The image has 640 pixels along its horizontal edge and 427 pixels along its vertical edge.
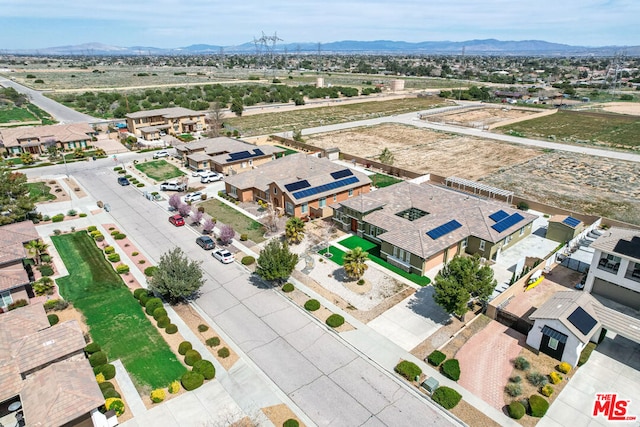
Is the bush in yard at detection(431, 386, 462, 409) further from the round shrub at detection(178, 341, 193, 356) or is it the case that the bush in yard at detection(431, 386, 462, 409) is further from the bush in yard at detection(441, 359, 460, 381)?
the round shrub at detection(178, 341, 193, 356)

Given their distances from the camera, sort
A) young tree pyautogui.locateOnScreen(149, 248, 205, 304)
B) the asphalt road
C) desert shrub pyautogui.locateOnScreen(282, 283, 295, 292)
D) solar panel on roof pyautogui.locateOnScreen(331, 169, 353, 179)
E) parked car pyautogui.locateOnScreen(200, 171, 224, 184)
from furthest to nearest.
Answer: parked car pyautogui.locateOnScreen(200, 171, 224, 184) < solar panel on roof pyautogui.locateOnScreen(331, 169, 353, 179) < desert shrub pyautogui.locateOnScreen(282, 283, 295, 292) < young tree pyautogui.locateOnScreen(149, 248, 205, 304) < the asphalt road

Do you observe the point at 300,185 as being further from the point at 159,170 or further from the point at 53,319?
the point at 159,170

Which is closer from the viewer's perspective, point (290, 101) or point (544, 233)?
point (544, 233)

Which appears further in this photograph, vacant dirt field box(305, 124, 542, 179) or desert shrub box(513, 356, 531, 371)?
vacant dirt field box(305, 124, 542, 179)

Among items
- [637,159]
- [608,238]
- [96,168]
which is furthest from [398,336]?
[637,159]

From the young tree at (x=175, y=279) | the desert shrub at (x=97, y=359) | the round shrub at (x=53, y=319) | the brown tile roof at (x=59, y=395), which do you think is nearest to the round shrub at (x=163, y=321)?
the young tree at (x=175, y=279)

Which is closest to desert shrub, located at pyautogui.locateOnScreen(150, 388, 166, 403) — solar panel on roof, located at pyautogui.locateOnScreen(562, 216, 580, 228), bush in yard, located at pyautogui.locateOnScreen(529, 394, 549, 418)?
bush in yard, located at pyautogui.locateOnScreen(529, 394, 549, 418)

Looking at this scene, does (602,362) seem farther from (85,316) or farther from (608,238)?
(85,316)
